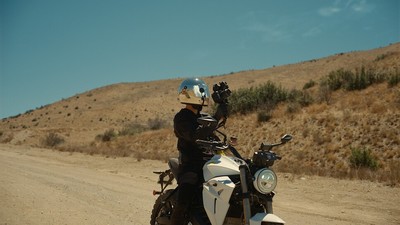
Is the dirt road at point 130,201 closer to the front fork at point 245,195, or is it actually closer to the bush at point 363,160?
the bush at point 363,160

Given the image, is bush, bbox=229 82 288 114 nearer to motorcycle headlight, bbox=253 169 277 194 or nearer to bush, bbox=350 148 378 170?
bush, bbox=350 148 378 170

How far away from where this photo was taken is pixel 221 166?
16.6 ft

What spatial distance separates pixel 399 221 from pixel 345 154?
997 centimetres

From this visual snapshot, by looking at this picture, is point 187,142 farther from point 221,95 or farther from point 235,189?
point 235,189

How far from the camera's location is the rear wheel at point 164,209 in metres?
6.04

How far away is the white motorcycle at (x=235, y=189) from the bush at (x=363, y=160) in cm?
1265

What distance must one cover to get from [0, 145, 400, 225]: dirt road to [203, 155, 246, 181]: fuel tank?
364cm

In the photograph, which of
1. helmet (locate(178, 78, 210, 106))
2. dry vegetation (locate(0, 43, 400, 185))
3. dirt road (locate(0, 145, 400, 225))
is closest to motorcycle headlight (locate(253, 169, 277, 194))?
helmet (locate(178, 78, 210, 106))

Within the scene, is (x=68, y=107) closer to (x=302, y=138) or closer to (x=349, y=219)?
(x=302, y=138)

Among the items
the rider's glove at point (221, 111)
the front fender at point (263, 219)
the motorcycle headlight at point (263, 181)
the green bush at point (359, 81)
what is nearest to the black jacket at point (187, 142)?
the rider's glove at point (221, 111)

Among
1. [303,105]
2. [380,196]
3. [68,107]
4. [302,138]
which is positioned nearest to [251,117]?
[303,105]

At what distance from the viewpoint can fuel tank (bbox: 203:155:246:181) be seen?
5.00 meters

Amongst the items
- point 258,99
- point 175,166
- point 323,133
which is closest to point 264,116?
point 258,99

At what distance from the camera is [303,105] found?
86.6 feet
